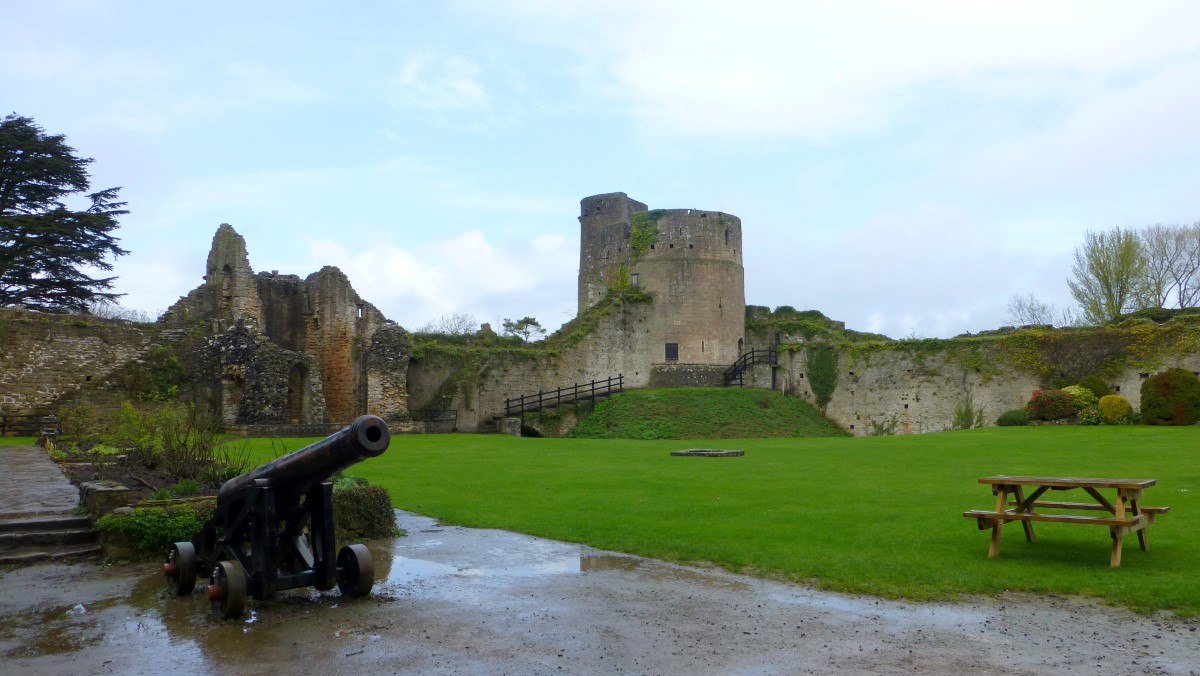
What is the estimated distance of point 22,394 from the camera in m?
29.9

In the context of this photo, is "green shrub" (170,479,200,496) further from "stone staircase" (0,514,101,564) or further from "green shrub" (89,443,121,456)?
"green shrub" (89,443,121,456)

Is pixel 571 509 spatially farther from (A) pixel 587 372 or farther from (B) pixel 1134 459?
(A) pixel 587 372

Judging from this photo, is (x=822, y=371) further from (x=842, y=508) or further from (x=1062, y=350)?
(x=842, y=508)

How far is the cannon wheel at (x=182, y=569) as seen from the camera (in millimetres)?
7805

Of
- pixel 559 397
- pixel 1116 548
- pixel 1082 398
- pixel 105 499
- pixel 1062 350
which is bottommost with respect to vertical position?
pixel 1116 548

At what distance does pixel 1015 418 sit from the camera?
104 ft

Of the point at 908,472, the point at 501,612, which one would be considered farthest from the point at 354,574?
the point at 908,472

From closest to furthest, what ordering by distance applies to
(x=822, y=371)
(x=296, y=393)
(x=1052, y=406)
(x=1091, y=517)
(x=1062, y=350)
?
(x=1091, y=517) → (x=1052, y=406) → (x=1062, y=350) → (x=296, y=393) → (x=822, y=371)

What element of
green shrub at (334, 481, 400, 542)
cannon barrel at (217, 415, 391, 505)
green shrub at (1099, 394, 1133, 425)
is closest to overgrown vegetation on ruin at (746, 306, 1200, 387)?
green shrub at (1099, 394, 1133, 425)

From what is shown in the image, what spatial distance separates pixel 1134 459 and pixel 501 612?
14980mm

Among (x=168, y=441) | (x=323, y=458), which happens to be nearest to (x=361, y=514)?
(x=323, y=458)

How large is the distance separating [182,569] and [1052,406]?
30020 millimetres

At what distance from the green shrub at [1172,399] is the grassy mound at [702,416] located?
11.4m

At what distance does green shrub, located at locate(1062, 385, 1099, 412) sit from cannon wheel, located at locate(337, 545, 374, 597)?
29.5 meters
